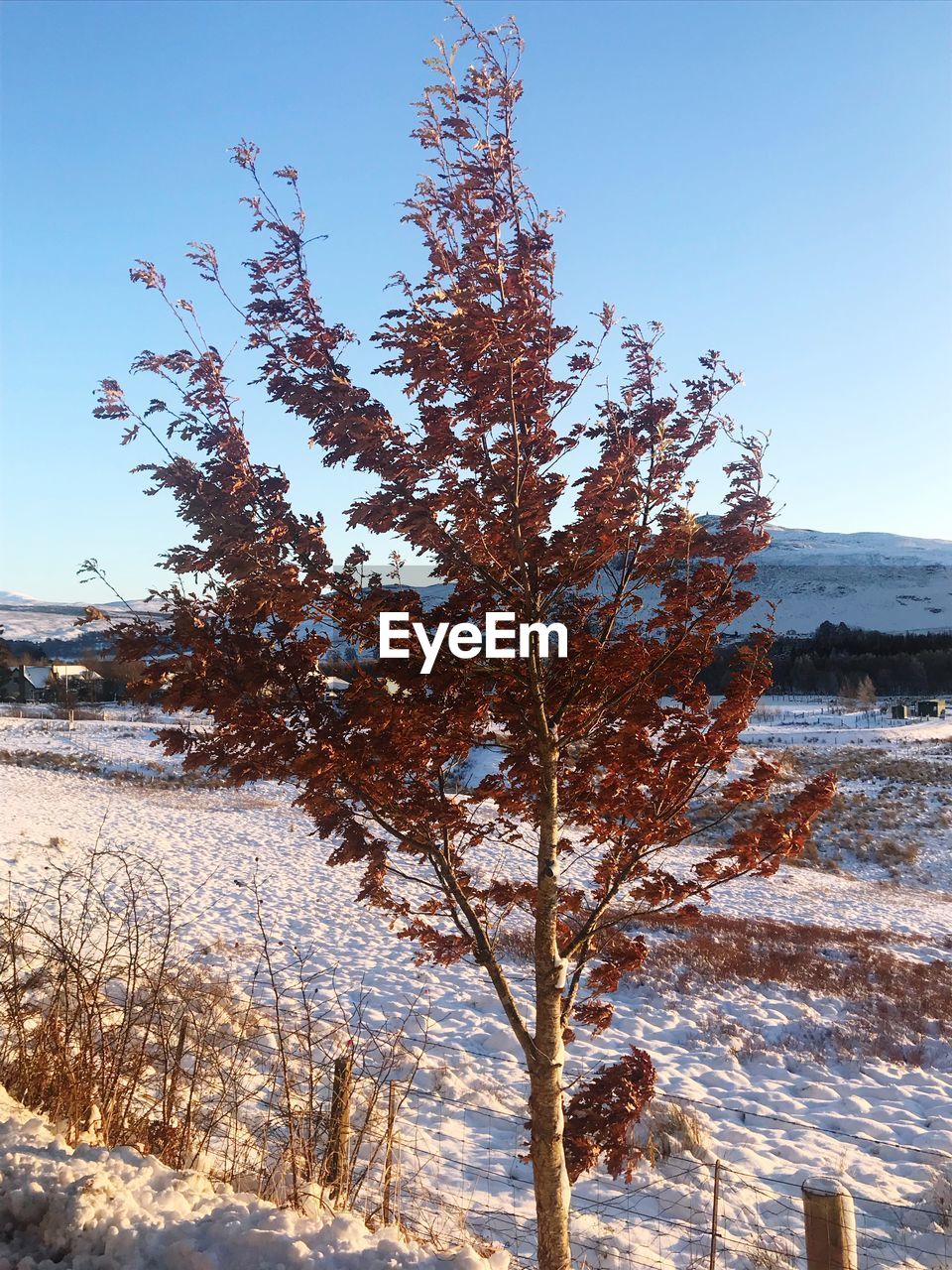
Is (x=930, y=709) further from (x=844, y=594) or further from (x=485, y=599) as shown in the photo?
(x=844, y=594)

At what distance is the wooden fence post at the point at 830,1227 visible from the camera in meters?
3.60

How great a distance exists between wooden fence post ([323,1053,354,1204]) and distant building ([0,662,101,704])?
58.6 m

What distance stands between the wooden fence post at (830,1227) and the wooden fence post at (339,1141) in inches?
86.7

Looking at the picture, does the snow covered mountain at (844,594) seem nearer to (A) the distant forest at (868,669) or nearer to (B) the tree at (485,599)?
(A) the distant forest at (868,669)

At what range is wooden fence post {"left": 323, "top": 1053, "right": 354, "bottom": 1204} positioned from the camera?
13.1 feet

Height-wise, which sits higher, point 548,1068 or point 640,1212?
point 548,1068

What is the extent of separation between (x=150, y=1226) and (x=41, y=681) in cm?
6930

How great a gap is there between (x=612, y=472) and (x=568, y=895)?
2.27 meters

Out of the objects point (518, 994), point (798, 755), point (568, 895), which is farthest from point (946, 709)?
point (568, 895)

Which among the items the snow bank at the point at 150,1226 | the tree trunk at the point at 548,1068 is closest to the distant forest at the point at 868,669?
the tree trunk at the point at 548,1068

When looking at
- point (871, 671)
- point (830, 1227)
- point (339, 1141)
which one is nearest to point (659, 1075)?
point (830, 1227)

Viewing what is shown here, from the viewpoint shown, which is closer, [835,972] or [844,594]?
[835,972]

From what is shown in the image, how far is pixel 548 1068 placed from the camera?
360 cm

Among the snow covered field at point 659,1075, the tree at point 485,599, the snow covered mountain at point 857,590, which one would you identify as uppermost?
the snow covered mountain at point 857,590
